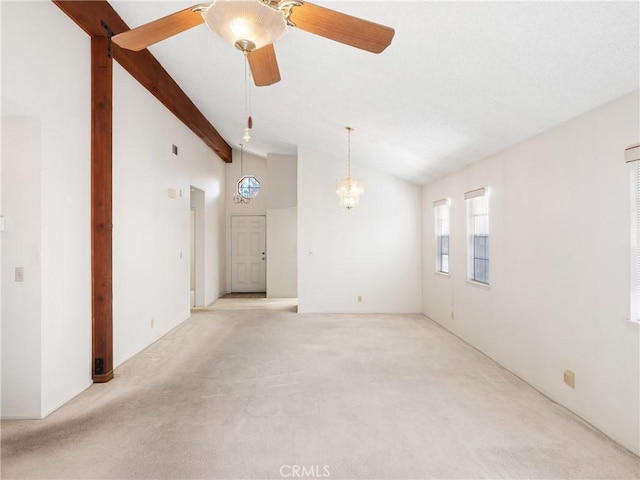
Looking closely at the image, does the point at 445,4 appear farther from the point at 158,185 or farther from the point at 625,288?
the point at 158,185

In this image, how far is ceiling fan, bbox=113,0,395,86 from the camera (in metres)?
1.38

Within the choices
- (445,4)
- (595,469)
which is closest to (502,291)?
(595,469)

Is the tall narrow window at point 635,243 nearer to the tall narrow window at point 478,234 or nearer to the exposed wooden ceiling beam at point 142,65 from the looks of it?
the tall narrow window at point 478,234

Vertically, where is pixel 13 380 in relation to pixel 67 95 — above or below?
below

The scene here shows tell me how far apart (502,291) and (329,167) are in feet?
13.0

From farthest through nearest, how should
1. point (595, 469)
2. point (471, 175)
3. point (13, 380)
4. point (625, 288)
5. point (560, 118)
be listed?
1. point (471, 175)
2. point (560, 118)
3. point (13, 380)
4. point (625, 288)
5. point (595, 469)

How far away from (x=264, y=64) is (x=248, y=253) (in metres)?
7.62

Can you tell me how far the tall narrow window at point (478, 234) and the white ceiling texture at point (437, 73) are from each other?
49 centimetres

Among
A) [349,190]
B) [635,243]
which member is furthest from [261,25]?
[349,190]

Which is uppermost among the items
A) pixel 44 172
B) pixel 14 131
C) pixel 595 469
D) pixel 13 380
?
pixel 14 131

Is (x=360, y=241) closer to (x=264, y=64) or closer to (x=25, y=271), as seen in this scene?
(x=264, y=64)

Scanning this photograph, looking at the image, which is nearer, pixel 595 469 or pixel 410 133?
pixel 595 469

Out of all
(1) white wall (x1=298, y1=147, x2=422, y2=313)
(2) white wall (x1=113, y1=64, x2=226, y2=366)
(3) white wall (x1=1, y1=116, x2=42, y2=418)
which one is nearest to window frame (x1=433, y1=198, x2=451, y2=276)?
(1) white wall (x1=298, y1=147, x2=422, y2=313)

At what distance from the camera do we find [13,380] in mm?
2744
